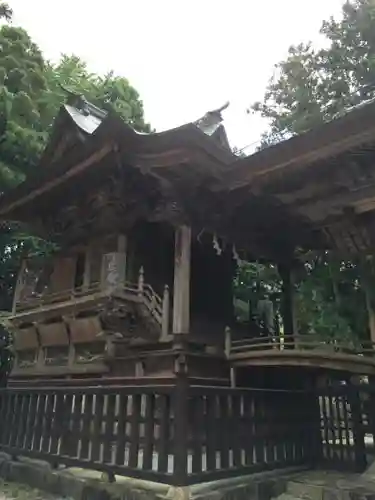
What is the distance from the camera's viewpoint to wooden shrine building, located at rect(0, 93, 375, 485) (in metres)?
4.88

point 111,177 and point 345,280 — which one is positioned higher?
point 111,177

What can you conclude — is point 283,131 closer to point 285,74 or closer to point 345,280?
point 285,74

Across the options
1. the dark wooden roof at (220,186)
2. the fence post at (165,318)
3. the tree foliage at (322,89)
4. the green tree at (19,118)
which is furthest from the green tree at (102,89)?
the fence post at (165,318)

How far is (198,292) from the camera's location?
8445 mm

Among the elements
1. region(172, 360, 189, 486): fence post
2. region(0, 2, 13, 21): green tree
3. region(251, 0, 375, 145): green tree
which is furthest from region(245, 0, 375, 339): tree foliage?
region(0, 2, 13, 21): green tree

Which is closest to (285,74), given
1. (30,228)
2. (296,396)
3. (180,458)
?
(30,228)

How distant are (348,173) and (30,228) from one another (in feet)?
22.3

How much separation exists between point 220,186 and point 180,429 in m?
3.52

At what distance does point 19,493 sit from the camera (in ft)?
18.5

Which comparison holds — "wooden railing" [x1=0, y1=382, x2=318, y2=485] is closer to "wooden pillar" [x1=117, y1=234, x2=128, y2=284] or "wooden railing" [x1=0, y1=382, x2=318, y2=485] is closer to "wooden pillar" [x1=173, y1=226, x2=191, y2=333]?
"wooden pillar" [x1=173, y1=226, x2=191, y2=333]

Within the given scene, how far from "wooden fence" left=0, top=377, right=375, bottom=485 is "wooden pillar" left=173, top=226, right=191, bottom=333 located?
1.62 meters

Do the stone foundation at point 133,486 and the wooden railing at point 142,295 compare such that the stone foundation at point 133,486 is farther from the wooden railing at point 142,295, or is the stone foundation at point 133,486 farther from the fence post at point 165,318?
the wooden railing at point 142,295

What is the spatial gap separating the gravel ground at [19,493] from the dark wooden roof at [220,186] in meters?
4.17

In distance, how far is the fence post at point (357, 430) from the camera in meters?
5.56
